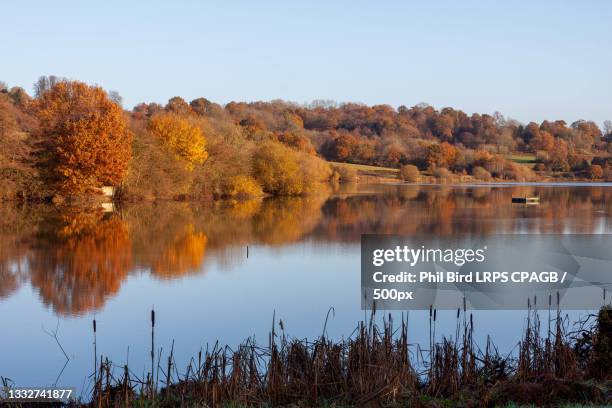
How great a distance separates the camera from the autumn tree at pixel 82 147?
35781 millimetres

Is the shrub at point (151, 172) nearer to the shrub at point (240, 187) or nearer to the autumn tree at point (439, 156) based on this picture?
the shrub at point (240, 187)

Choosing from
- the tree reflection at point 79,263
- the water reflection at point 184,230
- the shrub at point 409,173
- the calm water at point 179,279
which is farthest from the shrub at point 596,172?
the tree reflection at point 79,263

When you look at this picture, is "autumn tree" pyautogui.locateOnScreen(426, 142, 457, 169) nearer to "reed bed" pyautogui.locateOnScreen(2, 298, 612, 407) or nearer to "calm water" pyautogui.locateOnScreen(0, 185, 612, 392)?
"calm water" pyautogui.locateOnScreen(0, 185, 612, 392)

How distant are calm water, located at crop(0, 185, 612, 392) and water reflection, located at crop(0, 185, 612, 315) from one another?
0.06m

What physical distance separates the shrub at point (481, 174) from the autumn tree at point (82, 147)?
63.4 meters

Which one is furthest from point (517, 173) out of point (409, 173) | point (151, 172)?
point (151, 172)

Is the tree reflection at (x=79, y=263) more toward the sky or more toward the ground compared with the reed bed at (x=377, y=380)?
more toward the ground

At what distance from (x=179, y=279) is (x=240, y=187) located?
106ft

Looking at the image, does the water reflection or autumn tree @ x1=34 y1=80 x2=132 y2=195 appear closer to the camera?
the water reflection

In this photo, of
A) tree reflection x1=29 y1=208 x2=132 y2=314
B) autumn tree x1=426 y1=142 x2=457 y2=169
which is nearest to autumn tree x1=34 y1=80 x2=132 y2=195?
tree reflection x1=29 y1=208 x2=132 y2=314

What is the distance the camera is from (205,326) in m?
10.4

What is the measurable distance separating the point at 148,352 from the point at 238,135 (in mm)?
42888

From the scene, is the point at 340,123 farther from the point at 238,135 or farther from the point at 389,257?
the point at 389,257

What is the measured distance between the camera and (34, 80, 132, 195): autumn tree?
3578 cm
